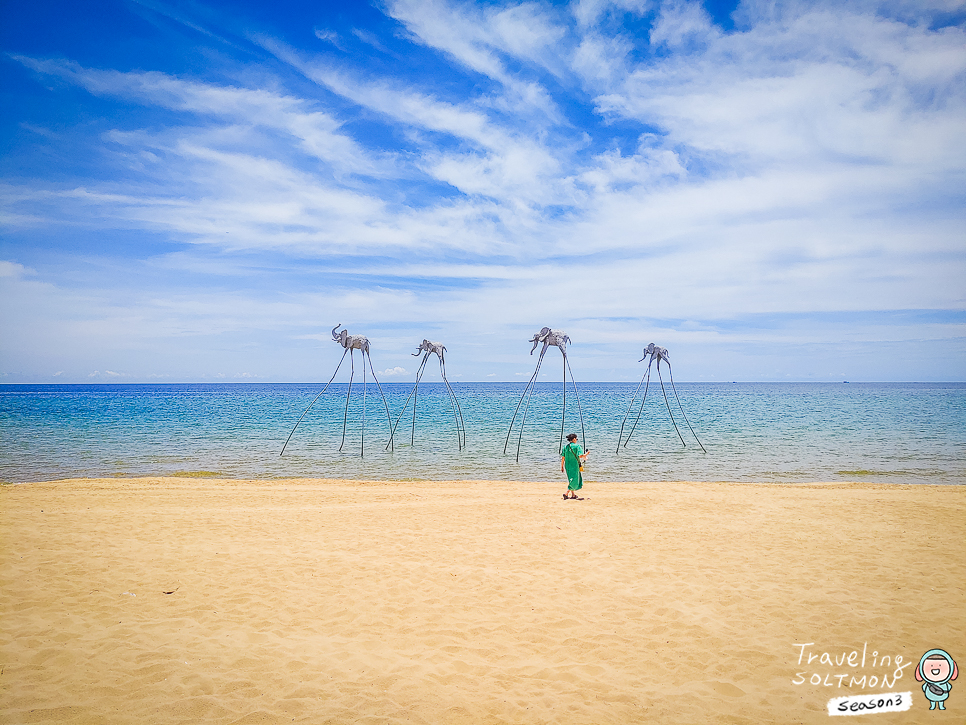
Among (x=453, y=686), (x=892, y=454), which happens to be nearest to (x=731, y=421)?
(x=892, y=454)

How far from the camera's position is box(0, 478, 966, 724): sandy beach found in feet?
13.7

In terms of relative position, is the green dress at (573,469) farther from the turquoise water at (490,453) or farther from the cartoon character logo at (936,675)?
the cartoon character logo at (936,675)

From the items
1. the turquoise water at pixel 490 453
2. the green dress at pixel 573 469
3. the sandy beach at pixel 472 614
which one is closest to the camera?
the sandy beach at pixel 472 614

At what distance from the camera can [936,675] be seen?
14.8 ft

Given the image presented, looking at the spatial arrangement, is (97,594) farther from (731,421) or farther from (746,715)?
(731,421)

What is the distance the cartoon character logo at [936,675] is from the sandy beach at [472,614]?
0.08 meters

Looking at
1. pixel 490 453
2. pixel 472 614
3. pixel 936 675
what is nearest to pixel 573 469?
pixel 472 614

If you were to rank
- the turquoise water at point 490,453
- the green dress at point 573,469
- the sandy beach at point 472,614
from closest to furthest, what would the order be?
1. the sandy beach at point 472,614
2. the green dress at point 573,469
3. the turquoise water at point 490,453

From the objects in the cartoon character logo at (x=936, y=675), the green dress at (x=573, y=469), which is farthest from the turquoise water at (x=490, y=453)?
the cartoon character logo at (x=936, y=675)

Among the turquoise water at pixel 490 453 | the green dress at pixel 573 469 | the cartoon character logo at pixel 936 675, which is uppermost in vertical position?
the green dress at pixel 573 469

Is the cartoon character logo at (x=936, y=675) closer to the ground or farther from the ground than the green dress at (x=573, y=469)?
closer to the ground

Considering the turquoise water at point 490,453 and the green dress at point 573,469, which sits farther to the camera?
the turquoise water at point 490,453

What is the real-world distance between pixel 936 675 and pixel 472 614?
14.3ft

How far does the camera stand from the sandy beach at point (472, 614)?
164 inches
